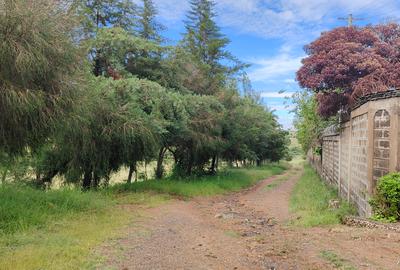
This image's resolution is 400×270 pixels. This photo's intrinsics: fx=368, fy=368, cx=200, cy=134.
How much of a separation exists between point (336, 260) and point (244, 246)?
6.26ft

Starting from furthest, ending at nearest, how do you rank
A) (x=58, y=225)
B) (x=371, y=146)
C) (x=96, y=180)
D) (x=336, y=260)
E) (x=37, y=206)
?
(x=96, y=180) < (x=37, y=206) < (x=371, y=146) < (x=58, y=225) < (x=336, y=260)

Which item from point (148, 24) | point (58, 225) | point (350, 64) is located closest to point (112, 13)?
point (148, 24)

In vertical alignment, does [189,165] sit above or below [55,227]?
above

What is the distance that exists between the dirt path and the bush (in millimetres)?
697

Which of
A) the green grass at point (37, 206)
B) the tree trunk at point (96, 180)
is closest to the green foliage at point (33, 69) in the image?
the green grass at point (37, 206)

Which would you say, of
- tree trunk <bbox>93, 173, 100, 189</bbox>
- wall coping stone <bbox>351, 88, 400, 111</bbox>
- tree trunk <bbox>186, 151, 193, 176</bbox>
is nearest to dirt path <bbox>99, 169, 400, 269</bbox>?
wall coping stone <bbox>351, 88, 400, 111</bbox>

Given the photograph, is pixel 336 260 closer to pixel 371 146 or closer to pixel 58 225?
pixel 371 146

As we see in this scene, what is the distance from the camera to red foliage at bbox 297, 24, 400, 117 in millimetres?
11938

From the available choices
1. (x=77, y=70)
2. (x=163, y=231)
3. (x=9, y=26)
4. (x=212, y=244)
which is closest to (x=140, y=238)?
(x=163, y=231)

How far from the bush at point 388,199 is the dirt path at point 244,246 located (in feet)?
2.29

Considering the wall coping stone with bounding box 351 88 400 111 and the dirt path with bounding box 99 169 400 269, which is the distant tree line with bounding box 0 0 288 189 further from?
the wall coping stone with bounding box 351 88 400 111

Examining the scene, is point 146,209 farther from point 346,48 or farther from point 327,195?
point 346,48

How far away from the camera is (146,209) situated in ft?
34.4

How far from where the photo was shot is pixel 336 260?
16.9 ft
